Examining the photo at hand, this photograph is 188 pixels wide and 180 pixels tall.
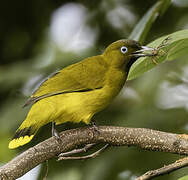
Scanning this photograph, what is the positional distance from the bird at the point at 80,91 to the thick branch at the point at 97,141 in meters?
0.43

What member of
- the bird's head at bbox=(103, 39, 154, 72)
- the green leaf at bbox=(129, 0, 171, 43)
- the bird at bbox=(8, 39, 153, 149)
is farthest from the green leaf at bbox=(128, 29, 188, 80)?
the bird's head at bbox=(103, 39, 154, 72)

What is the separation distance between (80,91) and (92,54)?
142 centimetres

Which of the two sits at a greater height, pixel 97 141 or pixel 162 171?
pixel 97 141

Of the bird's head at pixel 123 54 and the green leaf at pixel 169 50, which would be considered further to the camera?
the bird's head at pixel 123 54

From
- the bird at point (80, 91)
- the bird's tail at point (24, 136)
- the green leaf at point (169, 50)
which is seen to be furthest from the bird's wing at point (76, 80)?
the green leaf at point (169, 50)

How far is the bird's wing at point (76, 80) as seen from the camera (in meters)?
3.17

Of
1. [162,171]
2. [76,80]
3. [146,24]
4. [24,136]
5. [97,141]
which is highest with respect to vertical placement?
[146,24]

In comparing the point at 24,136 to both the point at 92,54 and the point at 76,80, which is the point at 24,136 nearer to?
the point at 76,80

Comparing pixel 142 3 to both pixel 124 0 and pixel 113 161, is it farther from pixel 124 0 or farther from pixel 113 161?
pixel 113 161

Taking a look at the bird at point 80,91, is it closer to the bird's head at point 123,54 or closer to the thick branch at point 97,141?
the bird's head at point 123,54

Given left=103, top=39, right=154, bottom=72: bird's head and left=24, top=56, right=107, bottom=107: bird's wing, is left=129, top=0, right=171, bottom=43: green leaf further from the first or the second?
left=24, top=56, right=107, bottom=107: bird's wing

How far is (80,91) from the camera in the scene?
3.25 m

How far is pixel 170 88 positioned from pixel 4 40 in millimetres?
2003

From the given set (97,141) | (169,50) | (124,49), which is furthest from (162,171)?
(124,49)
